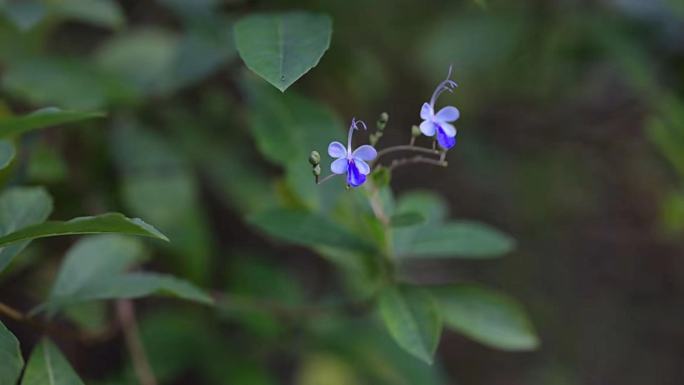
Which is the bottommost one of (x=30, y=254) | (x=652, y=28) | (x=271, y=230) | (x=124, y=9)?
(x=30, y=254)

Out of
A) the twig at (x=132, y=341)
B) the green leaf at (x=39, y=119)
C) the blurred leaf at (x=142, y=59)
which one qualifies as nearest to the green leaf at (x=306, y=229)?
the green leaf at (x=39, y=119)

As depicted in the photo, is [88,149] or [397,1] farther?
[397,1]

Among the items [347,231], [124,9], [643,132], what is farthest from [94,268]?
[643,132]

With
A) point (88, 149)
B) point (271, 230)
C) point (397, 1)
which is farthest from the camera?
point (397, 1)

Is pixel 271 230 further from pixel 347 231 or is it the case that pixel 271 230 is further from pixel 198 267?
pixel 198 267

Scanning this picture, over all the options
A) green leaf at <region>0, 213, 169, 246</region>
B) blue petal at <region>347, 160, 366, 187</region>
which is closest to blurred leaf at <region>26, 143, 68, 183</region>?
green leaf at <region>0, 213, 169, 246</region>

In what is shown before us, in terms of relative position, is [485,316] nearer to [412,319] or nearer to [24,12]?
[412,319]
